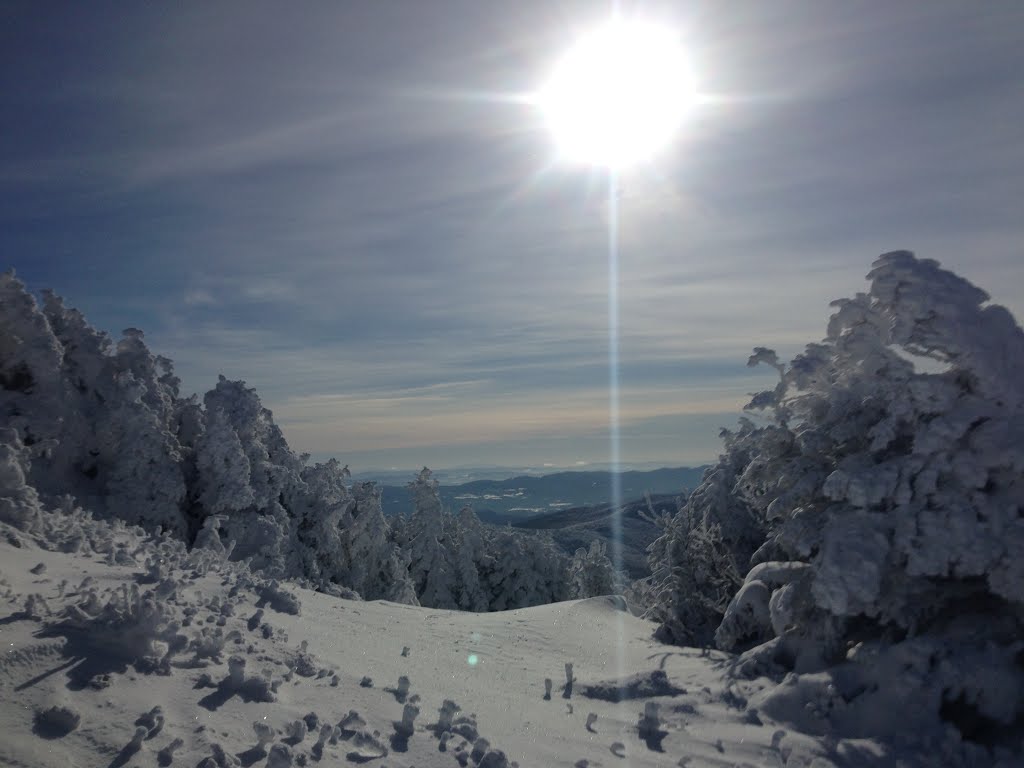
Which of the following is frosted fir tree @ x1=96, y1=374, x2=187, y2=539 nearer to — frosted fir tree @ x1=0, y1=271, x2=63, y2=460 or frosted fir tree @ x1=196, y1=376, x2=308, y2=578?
frosted fir tree @ x1=0, y1=271, x2=63, y2=460

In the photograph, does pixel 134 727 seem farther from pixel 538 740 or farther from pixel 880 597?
pixel 880 597

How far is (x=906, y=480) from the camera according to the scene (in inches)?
305

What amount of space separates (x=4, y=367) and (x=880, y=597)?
19018mm

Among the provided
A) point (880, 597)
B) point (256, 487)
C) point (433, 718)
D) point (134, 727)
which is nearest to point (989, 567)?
point (880, 597)

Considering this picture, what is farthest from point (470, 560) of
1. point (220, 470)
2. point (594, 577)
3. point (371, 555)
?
point (220, 470)

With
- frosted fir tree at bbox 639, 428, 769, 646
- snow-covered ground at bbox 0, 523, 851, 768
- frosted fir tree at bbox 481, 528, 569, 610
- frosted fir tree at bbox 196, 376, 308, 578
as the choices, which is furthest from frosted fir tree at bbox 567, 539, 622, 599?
snow-covered ground at bbox 0, 523, 851, 768

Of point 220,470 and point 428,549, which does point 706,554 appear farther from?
point 428,549

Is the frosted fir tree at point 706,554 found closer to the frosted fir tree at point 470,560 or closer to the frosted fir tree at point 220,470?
the frosted fir tree at point 220,470

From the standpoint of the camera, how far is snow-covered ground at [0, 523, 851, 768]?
4.53 meters

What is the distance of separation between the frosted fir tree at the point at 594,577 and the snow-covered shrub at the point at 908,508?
3245 cm

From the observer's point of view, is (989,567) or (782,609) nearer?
(989,567)

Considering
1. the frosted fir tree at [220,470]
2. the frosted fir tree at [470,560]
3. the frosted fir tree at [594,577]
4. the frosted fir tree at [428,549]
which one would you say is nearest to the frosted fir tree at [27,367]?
the frosted fir tree at [220,470]

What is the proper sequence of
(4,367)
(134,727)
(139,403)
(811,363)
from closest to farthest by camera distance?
1. (134,727)
2. (811,363)
3. (4,367)
4. (139,403)

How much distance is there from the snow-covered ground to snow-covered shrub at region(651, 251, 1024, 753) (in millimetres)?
1237
